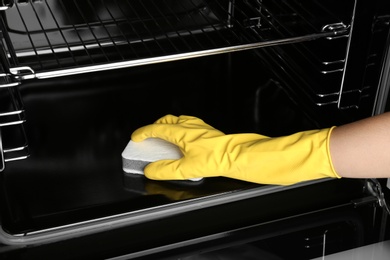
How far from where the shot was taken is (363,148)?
1.20 m

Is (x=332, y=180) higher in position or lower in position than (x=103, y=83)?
lower

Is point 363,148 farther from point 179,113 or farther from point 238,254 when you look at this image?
point 179,113

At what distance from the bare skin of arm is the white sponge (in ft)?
1.04

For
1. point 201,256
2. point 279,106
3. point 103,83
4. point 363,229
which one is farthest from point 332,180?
point 103,83

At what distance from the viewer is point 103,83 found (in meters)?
1.66

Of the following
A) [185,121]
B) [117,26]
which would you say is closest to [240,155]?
[185,121]

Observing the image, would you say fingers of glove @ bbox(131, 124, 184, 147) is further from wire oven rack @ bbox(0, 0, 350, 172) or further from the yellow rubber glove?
wire oven rack @ bbox(0, 0, 350, 172)

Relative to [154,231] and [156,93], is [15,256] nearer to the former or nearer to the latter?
[154,231]

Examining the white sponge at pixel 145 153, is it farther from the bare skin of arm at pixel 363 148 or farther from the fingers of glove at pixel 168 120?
the bare skin of arm at pixel 363 148

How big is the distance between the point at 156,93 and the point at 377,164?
0.63 m

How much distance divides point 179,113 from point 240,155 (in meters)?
0.29

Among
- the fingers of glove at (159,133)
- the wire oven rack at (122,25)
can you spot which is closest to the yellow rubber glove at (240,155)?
the fingers of glove at (159,133)

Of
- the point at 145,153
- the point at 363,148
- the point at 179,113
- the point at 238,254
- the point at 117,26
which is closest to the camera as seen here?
the point at 363,148

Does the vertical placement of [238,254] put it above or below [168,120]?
below
